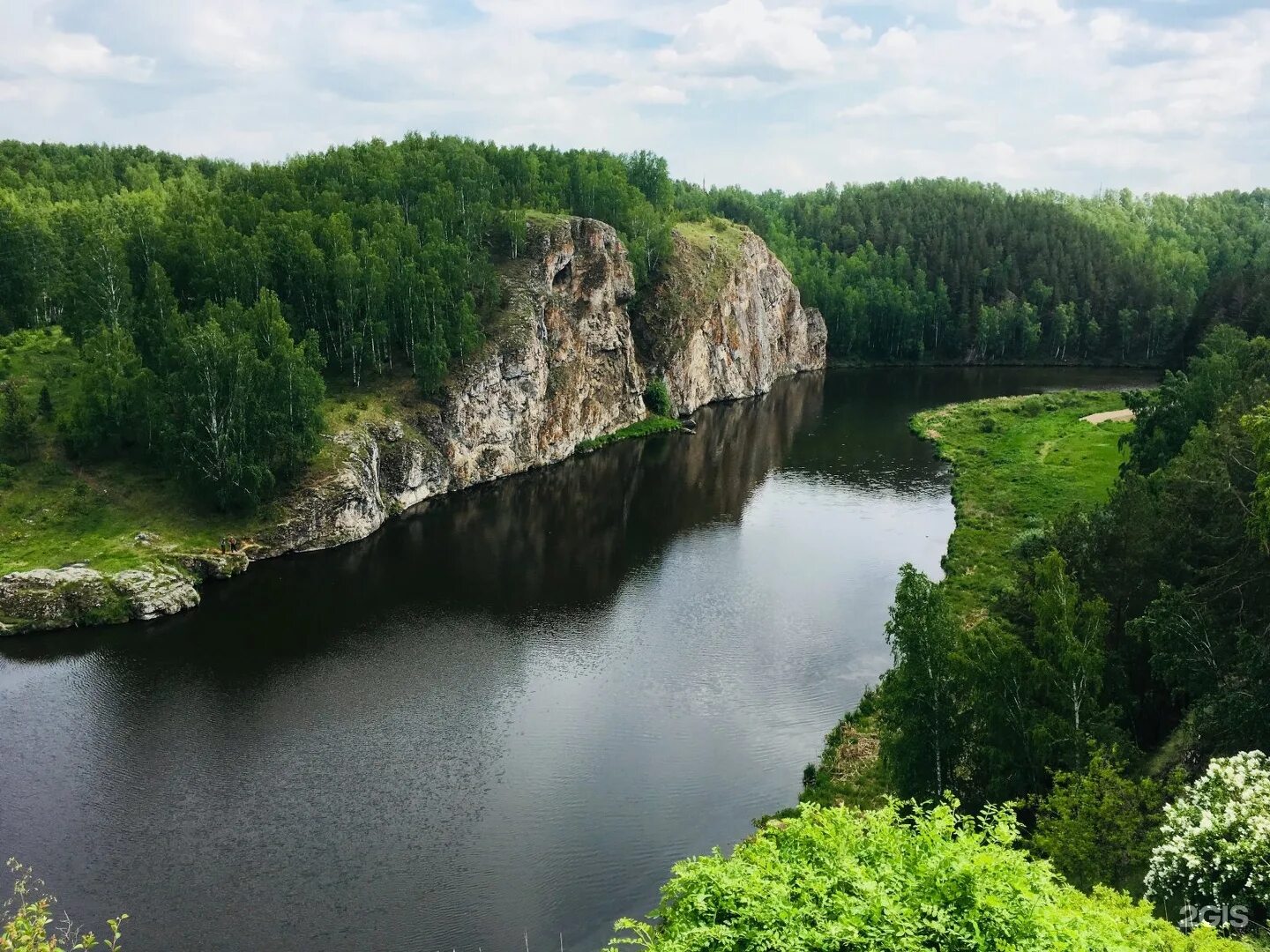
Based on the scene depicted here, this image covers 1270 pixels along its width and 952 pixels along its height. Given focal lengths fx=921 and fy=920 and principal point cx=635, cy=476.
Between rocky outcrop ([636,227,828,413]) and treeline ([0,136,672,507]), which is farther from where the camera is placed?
rocky outcrop ([636,227,828,413])

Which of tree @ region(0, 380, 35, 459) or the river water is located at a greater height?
tree @ region(0, 380, 35, 459)

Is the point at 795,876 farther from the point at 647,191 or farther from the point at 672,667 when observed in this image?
the point at 647,191

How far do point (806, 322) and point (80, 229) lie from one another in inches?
4069

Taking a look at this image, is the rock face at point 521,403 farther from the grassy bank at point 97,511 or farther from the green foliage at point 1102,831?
the green foliage at point 1102,831

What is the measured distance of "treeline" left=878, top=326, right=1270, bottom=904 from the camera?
1011 inches

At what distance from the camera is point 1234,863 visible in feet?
67.5

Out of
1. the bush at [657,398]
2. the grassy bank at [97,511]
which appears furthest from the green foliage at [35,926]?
the bush at [657,398]

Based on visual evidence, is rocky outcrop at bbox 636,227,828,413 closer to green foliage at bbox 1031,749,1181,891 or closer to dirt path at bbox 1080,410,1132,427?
dirt path at bbox 1080,410,1132,427

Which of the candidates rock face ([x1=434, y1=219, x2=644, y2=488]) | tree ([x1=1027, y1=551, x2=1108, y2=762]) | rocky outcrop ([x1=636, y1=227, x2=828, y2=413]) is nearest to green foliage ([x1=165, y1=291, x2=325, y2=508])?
rock face ([x1=434, y1=219, x2=644, y2=488])

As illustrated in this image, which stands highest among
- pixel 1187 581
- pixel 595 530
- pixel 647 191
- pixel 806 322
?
pixel 647 191

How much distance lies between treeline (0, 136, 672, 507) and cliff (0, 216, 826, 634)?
2923 millimetres

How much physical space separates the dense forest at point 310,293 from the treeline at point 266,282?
196mm

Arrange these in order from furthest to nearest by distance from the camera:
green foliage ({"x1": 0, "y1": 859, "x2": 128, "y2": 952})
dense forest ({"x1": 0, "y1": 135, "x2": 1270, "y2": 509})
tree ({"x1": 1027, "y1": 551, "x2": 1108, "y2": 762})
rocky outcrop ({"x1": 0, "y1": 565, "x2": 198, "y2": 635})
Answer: dense forest ({"x1": 0, "y1": 135, "x2": 1270, "y2": 509}) < rocky outcrop ({"x1": 0, "y1": 565, "x2": 198, "y2": 635}) < tree ({"x1": 1027, "y1": 551, "x2": 1108, "y2": 762}) < green foliage ({"x1": 0, "y1": 859, "x2": 128, "y2": 952})

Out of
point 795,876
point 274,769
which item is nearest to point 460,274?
point 274,769
